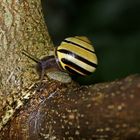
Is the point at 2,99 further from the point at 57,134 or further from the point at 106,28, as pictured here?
the point at 106,28

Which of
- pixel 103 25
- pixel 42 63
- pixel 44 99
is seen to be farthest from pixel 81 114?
pixel 103 25

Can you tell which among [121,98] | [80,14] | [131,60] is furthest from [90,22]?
[121,98]

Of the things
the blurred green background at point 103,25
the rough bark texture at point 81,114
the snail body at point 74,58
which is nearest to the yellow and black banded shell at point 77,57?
the snail body at point 74,58

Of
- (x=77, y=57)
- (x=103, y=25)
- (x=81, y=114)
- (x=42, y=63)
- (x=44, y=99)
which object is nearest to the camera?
(x=81, y=114)

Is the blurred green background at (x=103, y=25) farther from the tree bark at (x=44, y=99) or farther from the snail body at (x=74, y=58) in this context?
the tree bark at (x=44, y=99)

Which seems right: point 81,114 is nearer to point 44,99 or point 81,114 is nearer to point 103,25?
point 44,99

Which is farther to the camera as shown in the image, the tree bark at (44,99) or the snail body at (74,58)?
the snail body at (74,58)
